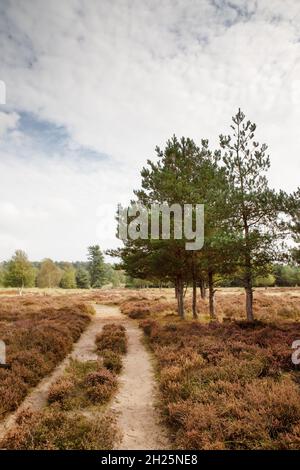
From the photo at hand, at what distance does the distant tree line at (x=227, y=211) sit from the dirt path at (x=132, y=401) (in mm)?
6913

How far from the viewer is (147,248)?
22047 mm

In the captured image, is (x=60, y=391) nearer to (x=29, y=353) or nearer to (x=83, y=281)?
(x=29, y=353)

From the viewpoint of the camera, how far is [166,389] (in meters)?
8.84

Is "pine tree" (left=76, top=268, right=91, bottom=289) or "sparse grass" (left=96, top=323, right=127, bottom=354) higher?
"sparse grass" (left=96, top=323, right=127, bottom=354)

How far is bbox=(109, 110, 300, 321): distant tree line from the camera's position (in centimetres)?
1556

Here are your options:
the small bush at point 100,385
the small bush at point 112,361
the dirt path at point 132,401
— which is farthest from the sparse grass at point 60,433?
the small bush at point 112,361

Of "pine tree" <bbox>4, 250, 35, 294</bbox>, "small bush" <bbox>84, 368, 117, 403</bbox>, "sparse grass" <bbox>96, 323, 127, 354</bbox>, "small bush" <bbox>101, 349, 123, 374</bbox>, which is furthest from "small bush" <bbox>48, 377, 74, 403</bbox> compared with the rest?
"pine tree" <bbox>4, 250, 35, 294</bbox>

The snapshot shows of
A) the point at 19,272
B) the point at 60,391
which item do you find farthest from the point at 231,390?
the point at 19,272

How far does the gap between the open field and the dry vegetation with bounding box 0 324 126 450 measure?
0.02 metres

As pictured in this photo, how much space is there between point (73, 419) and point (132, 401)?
2.02m

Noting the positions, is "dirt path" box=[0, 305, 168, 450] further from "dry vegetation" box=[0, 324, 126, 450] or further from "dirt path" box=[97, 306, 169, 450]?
"dry vegetation" box=[0, 324, 126, 450]

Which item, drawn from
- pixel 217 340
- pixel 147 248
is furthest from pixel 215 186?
pixel 217 340

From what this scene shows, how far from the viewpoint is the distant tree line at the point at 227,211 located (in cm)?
1556

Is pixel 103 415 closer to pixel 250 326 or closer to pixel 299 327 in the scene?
pixel 250 326
